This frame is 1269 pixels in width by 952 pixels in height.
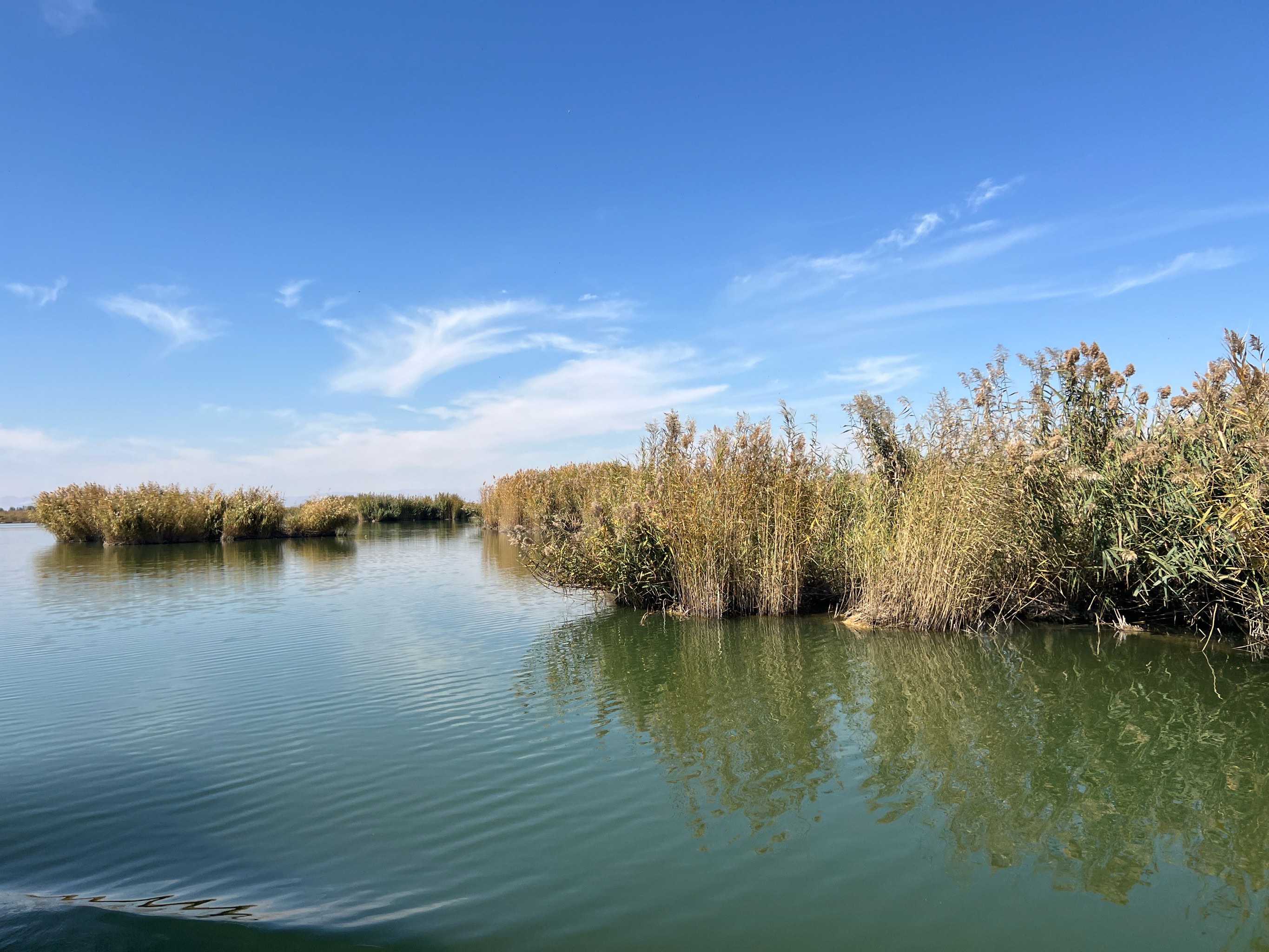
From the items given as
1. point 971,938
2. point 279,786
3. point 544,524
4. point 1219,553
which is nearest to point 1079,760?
point 971,938

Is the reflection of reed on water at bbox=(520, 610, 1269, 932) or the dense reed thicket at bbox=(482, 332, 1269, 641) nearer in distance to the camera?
the reflection of reed on water at bbox=(520, 610, 1269, 932)

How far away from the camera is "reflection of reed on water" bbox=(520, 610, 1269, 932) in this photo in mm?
3492

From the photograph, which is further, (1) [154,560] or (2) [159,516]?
(2) [159,516]

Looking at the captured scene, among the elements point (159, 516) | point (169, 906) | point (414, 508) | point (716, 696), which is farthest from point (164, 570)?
point (414, 508)

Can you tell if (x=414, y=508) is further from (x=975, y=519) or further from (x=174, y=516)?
(x=975, y=519)

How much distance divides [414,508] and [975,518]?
129 feet

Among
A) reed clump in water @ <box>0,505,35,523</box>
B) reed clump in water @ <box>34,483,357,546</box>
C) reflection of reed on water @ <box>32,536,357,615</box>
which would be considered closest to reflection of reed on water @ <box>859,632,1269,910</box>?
reflection of reed on water @ <box>32,536,357,615</box>

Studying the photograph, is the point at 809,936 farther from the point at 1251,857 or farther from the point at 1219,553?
the point at 1219,553

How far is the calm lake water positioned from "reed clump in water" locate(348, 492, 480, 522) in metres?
35.1

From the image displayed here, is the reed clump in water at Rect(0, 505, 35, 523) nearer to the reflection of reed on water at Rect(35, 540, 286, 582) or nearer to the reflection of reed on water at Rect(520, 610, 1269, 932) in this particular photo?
the reflection of reed on water at Rect(35, 540, 286, 582)

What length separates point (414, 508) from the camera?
1720 inches

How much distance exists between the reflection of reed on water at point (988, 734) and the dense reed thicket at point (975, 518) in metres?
0.65

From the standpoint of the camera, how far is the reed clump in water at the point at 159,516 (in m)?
24.8

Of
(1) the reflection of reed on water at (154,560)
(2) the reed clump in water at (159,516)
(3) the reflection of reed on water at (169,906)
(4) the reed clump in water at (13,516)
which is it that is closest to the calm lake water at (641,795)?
(3) the reflection of reed on water at (169,906)
